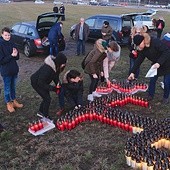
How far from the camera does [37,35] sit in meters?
13.0

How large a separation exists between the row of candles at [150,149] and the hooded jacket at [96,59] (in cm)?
226

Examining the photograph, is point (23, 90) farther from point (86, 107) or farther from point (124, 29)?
point (124, 29)

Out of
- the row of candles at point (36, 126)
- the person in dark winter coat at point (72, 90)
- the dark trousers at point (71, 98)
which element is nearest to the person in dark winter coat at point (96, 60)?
the person in dark winter coat at point (72, 90)

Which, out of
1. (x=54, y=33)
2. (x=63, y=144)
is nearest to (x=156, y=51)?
(x=63, y=144)

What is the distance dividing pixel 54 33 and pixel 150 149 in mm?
8156

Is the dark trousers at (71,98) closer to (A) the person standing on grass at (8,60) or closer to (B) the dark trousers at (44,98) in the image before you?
(B) the dark trousers at (44,98)

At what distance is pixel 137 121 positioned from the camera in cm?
627

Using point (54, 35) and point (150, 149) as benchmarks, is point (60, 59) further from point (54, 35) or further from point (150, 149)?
point (54, 35)

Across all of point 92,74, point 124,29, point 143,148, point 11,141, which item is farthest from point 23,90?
point 124,29

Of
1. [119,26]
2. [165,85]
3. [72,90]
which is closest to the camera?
[72,90]

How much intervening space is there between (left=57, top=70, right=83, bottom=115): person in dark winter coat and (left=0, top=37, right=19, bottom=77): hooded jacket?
125cm

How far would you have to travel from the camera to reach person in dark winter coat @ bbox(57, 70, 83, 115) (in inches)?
282

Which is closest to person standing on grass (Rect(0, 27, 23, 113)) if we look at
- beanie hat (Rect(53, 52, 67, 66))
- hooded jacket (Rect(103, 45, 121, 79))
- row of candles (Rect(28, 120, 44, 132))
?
beanie hat (Rect(53, 52, 67, 66))

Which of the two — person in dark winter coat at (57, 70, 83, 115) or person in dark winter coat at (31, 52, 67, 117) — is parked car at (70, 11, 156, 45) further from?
person in dark winter coat at (31, 52, 67, 117)
